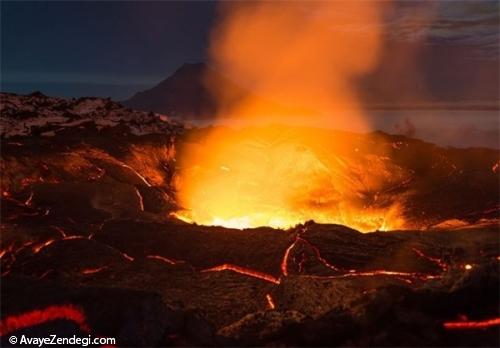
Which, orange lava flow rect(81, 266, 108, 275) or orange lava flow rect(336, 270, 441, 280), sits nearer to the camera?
Result: orange lava flow rect(336, 270, 441, 280)

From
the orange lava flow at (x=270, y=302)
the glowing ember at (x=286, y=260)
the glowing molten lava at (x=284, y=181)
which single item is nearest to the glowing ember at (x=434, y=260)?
the glowing ember at (x=286, y=260)

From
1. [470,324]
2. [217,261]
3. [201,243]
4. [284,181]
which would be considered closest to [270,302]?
[217,261]

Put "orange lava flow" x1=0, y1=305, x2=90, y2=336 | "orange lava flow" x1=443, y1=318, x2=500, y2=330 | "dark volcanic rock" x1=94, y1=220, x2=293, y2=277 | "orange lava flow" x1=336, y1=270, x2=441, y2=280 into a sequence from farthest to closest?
"dark volcanic rock" x1=94, y1=220, x2=293, y2=277, "orange lava flow" x1=336, y1=270, x2=441, y2=280, "orange lava flow" x1=0, y1=305, x2=90, y2=336, "orange lava flow" x1=443, y1=318, x2=500, y2=330

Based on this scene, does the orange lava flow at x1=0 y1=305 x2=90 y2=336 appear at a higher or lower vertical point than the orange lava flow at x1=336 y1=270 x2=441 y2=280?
lower

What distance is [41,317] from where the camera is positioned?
5695 millimetres

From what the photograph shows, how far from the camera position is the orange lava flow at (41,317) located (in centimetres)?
560

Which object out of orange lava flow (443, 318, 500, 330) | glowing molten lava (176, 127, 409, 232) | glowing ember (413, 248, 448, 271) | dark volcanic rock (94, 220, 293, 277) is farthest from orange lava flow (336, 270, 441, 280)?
glowing molten lava (176, 127, 409, 232)

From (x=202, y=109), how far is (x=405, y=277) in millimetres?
63481

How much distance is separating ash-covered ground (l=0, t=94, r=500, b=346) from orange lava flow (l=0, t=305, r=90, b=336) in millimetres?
13

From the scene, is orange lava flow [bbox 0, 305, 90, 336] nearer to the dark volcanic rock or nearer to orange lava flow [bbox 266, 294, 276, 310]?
orange lava flow [bbox 266, 294, 276, 310]

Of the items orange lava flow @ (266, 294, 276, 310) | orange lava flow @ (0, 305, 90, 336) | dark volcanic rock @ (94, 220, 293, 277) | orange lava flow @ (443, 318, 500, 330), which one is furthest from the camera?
dark volcanic rock @ (94, 220, 293, 277)

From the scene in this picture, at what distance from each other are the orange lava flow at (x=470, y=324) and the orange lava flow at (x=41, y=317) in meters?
3.93

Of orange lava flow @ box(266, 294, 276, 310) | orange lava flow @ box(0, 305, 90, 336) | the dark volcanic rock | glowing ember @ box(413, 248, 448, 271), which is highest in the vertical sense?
the dark volcanic rock

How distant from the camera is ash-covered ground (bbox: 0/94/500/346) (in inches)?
215
